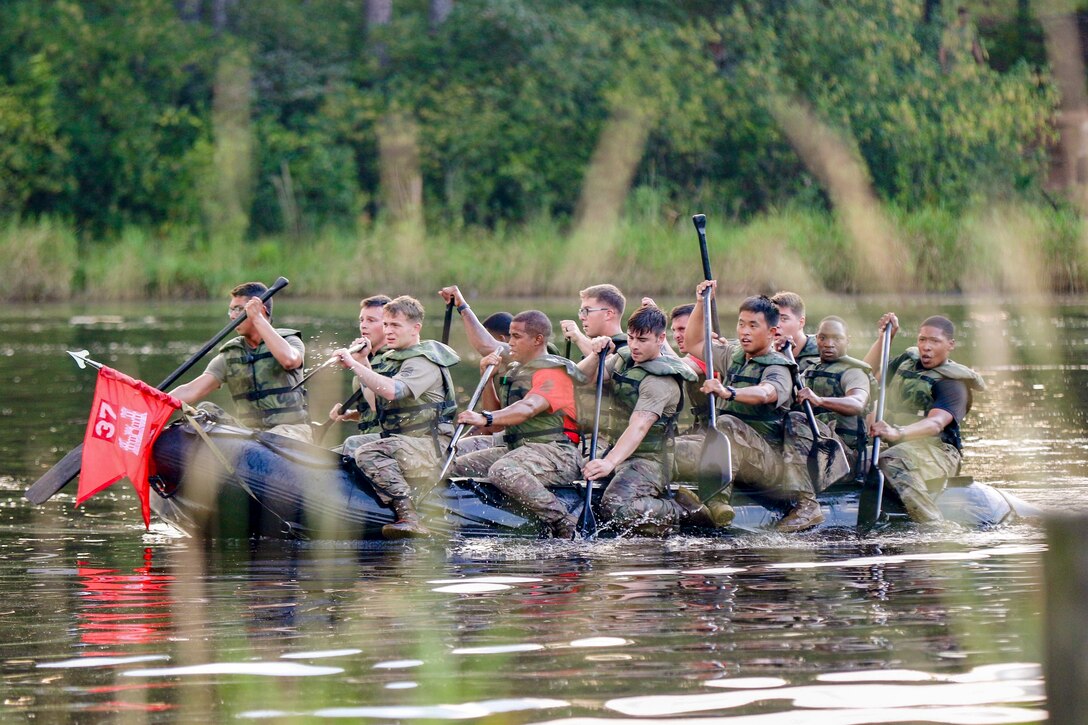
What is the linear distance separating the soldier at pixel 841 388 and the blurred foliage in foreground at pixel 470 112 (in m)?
21.3

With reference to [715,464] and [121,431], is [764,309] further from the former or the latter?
[121,431]

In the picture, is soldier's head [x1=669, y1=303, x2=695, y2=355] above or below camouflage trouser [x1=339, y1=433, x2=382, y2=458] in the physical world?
above

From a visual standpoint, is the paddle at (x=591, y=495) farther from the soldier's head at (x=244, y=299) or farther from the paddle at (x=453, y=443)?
the soldier's head at (x=244, y=299)

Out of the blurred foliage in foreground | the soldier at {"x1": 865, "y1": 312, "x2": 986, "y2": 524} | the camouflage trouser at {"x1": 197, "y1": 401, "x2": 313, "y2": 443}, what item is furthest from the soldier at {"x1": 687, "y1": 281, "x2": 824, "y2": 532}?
the blurred foliage in foreground

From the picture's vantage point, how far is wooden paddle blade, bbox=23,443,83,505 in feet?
30.0

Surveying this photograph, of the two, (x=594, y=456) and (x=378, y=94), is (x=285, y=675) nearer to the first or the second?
(x=594, y=456)

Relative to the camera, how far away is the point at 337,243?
101 ft

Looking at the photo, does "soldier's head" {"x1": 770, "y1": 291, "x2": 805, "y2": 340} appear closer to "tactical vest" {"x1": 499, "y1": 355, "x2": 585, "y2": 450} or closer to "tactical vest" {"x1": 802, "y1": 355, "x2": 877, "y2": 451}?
"tactical vest" {"x1": 802, "y1": 355, "x2": 877, "y2": 451}

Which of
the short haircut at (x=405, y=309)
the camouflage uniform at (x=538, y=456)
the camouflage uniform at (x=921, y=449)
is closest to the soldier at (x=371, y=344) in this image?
the short haircut at (x=405, y=309)

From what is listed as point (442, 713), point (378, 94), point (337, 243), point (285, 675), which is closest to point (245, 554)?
point (285, 675)

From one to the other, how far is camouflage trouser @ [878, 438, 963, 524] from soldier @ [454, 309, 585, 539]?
174 centimetres

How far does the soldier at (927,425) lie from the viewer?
388 inches

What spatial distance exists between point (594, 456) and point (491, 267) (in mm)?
19586

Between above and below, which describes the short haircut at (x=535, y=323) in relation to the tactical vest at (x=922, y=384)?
above
